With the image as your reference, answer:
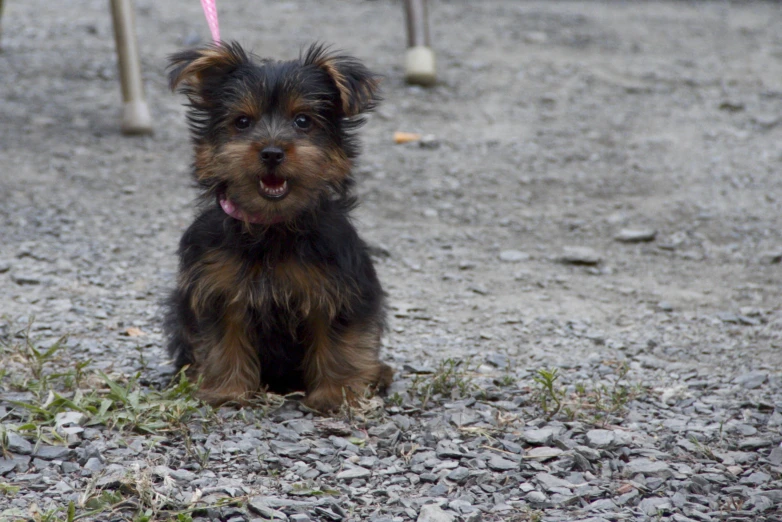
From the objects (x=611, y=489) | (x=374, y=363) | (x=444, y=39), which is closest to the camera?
(x=611, y=489)

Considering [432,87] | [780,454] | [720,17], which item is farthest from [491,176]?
[720,17]

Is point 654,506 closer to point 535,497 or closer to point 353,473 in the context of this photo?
point 535,497

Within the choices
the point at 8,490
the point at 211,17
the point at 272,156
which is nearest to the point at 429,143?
the point at 211,17

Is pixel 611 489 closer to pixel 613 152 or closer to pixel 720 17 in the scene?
pixel 613 152

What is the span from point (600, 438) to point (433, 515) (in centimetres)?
105

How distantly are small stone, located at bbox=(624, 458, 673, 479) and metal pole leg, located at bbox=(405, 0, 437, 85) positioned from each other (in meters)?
6.86

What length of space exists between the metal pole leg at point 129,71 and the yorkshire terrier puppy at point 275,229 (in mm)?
4225

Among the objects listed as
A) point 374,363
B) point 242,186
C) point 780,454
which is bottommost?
point 780,454

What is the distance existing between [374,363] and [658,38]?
9.29 meters

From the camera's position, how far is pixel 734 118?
33.0 feet

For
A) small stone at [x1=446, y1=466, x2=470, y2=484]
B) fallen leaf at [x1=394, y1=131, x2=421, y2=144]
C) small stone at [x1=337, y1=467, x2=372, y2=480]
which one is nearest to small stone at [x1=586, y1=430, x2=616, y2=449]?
small stone at [x1=446, y1=466, x2=470, y2=484]

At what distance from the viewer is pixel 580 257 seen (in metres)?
7.16

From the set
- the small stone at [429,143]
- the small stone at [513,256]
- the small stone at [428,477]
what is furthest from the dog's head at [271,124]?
the small stone at [429,143]

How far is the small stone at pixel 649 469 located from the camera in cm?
388
